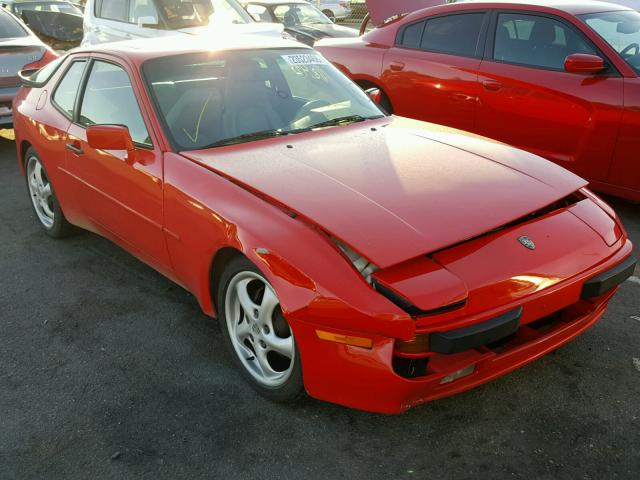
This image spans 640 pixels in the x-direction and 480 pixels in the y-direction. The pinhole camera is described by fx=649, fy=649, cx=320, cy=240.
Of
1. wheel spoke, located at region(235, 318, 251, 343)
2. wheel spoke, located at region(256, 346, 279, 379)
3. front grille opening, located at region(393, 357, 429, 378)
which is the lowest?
wheel spoke, located at region(256, 346, 279, 379)

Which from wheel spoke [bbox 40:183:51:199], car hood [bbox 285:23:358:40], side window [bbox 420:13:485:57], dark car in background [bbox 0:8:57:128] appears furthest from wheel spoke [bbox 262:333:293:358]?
car hood [bbox 285:23:358:40]

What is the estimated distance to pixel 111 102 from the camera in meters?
3.69

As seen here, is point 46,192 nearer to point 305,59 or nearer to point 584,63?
point 305,59

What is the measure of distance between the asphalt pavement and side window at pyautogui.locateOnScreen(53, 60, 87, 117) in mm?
1340

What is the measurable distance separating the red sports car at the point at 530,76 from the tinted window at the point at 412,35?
0.01m

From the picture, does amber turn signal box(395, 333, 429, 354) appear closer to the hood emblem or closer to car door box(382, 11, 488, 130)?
the hood emblem

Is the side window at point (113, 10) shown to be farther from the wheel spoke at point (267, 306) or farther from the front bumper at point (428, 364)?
the front bumper at point (428, 364)

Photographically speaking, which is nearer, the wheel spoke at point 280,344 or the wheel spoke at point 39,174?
the wheel spoke at point 280,344

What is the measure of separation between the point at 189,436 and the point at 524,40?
165 inches

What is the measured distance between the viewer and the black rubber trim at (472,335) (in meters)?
2.24

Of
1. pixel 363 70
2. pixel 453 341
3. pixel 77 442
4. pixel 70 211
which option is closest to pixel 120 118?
pixel 70 211

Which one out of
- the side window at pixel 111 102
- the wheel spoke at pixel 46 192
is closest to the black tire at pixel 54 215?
the wheel spoke at pixel 46 192

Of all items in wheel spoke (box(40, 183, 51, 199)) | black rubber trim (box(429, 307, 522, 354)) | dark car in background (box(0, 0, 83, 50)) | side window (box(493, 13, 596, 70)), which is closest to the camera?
black rubber trim (box(429, 307, 522, 354))

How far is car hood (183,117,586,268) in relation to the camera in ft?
8.10
